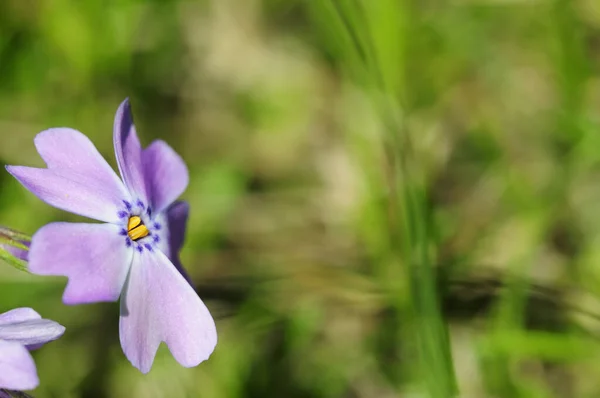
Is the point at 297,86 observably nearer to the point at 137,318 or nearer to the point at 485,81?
the point at 485,81

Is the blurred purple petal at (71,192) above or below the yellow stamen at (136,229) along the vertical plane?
above

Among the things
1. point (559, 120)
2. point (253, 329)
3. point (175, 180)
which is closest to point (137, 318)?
point (175, 180)

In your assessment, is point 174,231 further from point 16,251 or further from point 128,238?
point 16,251

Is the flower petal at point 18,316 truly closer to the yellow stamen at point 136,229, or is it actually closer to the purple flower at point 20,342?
the purple flower at point 20,342

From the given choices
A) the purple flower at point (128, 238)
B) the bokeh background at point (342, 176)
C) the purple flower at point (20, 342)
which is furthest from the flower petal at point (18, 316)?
the bokeh background at point (342, 176)

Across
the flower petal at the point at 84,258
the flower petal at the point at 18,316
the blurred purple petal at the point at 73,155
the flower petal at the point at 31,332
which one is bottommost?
the flower petal at the point at 31,332

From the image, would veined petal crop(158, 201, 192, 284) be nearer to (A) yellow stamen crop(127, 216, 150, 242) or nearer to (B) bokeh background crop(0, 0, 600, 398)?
(A) yellow stamen crop(127, 216, 150, 242)
